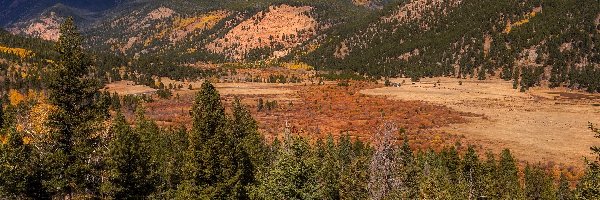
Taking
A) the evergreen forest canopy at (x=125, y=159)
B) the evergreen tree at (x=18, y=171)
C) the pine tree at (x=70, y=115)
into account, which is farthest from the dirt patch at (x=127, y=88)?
the pine tree at (x=70, y=115)

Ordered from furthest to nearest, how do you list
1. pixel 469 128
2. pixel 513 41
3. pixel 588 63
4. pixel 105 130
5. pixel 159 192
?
1. pixel 513 41
2. pixel 588 63
3. pixel 469 128
4. pixel 159 192
5. pixel 105 130

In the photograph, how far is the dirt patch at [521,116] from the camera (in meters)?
70.8

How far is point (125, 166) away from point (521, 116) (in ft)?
283

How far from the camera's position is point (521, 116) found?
3856 inches

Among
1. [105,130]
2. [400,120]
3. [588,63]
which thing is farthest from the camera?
[588,63]

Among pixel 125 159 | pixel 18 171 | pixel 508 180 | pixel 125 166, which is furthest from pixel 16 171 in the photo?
pixel 508 180

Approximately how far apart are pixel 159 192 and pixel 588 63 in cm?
17019

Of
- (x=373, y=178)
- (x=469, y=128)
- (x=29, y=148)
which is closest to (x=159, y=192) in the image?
(x=29, y=148)

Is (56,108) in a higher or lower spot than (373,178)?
higher

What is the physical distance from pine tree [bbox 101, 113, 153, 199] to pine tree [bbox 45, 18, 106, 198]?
74.2 inches

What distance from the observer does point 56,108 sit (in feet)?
83.1

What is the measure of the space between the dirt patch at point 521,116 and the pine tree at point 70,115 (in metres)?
55.0

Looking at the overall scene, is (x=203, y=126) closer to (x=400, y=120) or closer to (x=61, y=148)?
(x=61, y=148)

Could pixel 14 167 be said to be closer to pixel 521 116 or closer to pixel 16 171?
pixel 16 171
